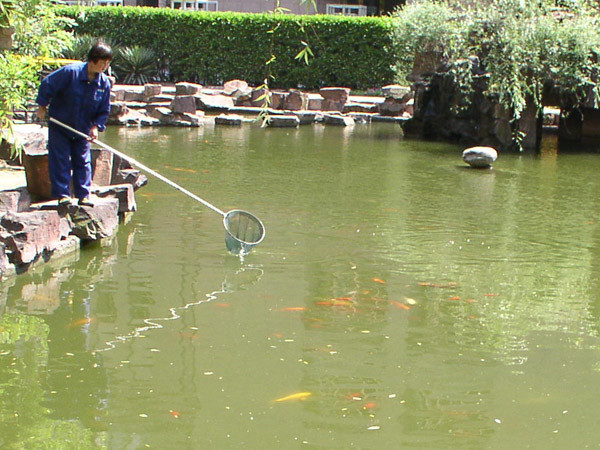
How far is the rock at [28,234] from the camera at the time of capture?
7406mm

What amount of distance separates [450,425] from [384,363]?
0.92 meters

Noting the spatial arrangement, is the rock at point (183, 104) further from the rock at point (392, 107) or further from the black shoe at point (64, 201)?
the black shoe at point (64, 201)

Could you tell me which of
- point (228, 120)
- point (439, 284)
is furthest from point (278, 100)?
point (439, 284)

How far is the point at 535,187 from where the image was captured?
12.9 metres

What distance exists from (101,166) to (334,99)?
45.3 feet

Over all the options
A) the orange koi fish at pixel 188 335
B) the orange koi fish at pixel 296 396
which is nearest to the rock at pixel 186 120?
the orange koi fish at pixel 188 335

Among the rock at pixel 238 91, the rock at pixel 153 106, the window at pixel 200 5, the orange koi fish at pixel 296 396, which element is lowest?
the orange koi fish at pixel 296 396

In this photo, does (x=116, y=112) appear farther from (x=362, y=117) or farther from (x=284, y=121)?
(x=362, y=117)

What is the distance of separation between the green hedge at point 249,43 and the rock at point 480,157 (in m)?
13.0

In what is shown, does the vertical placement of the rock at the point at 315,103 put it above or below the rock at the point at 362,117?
above

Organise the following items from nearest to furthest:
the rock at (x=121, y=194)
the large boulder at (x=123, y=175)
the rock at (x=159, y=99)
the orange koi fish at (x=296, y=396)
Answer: the orange koi fish at (x=296, y=396), the rock at (x=121, y=194), the large boulder at (x=123, y=175), the rock at (x=159, y=99)

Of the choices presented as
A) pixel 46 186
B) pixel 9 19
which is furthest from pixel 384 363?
pixel 46 186

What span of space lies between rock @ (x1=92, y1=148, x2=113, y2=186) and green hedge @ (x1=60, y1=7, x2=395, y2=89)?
690 inches

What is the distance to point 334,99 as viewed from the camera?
23.0 metres
